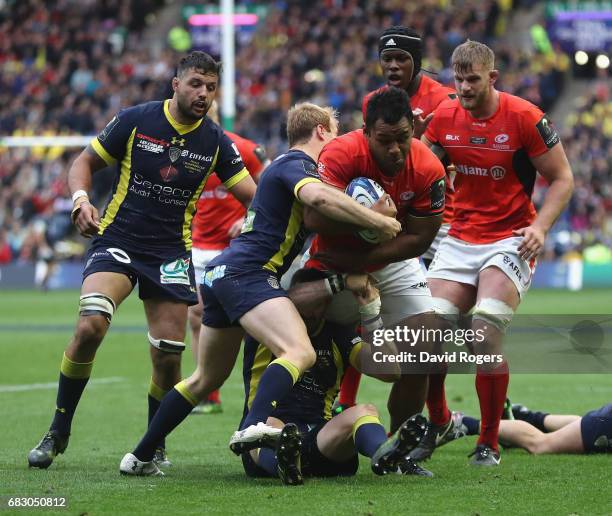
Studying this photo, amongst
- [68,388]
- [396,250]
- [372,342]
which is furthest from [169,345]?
[396,250]

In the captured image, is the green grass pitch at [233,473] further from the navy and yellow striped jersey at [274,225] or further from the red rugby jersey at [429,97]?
the red rugby jersey at [429,97]

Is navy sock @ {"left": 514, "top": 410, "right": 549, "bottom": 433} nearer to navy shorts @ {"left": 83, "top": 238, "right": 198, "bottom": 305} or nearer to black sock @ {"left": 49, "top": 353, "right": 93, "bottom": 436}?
navy shorts @ {"left": 83, "top": 238, "right": 198, "bottom": 305}

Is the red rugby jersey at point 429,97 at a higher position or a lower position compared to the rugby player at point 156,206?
higher

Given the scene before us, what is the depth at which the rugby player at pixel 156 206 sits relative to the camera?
7668mm

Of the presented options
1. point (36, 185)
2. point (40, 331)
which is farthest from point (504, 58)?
point (40, 331)

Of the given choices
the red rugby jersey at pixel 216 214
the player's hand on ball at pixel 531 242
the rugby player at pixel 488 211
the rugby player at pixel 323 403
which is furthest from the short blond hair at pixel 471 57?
the red rugby jersey at pixel 216 214

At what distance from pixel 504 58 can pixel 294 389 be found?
28239mm

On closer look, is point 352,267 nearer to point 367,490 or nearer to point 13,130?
point 367,490

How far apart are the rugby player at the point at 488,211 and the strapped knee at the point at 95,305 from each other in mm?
2135

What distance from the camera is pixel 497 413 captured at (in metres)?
7.78

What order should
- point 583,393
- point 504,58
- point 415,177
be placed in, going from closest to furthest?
point 415,177, point 583,393, point 504,58

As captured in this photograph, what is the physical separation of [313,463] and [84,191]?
7.61 ft

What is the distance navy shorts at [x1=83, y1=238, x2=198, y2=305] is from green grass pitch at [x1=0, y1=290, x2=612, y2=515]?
108 cm

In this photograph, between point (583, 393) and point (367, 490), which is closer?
point (367, 490)
